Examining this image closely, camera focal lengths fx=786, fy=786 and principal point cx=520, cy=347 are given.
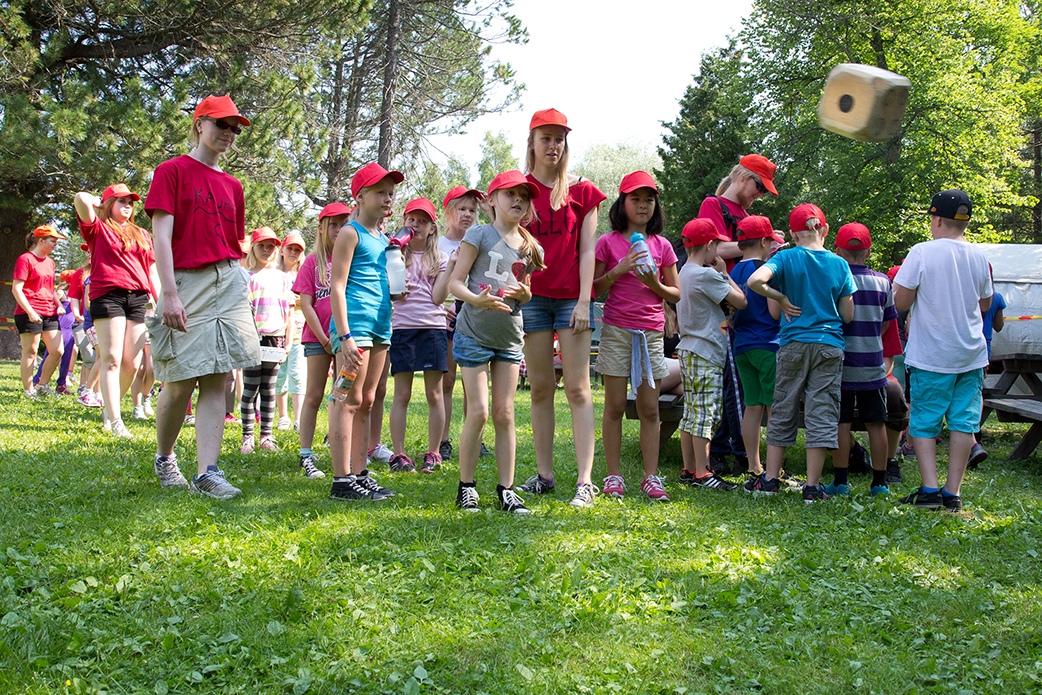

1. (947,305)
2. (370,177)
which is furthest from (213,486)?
(947,305)

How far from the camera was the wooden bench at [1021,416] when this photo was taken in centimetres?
675

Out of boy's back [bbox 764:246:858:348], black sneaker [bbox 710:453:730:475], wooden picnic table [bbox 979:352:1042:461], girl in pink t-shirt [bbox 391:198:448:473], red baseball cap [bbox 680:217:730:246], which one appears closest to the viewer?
boy's back [bbox 764:246:858:348]

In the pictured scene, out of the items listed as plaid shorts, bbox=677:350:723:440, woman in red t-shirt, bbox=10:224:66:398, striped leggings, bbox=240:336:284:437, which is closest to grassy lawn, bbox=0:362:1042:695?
plaid shorts, bbox=677:350:723:440

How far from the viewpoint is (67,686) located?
7.55ft

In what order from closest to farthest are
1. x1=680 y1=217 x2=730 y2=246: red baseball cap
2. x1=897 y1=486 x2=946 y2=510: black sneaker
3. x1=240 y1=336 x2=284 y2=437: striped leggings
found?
x1=897 y1=486 x2=946 y2=510: black sneaker → x1=680 y1=217 x2=730 y2=246: red baseball cap → x1=240 y1=336 x2=284 y2=437: striped leggings

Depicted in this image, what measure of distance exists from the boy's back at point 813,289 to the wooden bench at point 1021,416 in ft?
8.88

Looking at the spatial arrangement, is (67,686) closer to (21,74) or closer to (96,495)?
(96,495)

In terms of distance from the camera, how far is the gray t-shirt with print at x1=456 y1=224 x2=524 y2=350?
4.28 meters

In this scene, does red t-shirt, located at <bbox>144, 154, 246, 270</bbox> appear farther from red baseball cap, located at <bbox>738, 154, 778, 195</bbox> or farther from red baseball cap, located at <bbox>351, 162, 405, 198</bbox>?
red baseball cap, located at <bbox>738, 154, 778, 195</bbox>

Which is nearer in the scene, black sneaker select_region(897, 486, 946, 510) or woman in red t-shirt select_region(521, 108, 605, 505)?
woman in red t-shirt select_region(521, 108, 605, 505)

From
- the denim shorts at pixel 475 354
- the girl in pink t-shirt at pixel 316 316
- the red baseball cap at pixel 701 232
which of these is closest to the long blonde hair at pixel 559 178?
the denim shorts at pixel 475 354

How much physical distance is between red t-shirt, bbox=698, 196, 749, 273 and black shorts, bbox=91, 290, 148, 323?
494cm

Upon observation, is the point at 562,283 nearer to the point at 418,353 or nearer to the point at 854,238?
the point at 418,353

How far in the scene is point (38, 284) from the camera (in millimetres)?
10164
